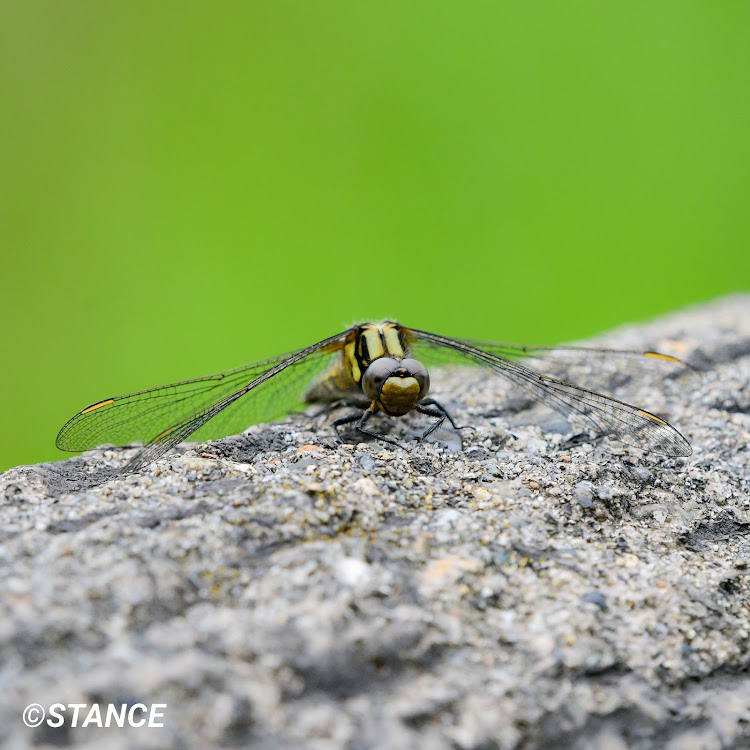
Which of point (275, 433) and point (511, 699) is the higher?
point (275, 433)

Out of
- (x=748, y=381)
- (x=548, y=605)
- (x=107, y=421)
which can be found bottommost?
(x=548, y=605)

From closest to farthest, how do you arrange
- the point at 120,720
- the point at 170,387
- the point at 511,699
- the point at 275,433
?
the point at 120,720
the point at 511,699
the point at 275,433
the point at 170,387

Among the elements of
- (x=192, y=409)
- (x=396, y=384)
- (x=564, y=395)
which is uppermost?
(x=192, y=409)

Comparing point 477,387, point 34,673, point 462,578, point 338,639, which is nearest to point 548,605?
point 462,578

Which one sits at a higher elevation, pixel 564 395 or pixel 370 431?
pixel 370 431

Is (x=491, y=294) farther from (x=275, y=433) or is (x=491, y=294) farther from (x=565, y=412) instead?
(x=275, y=433)

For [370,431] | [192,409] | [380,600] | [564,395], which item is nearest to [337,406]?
[370,431]

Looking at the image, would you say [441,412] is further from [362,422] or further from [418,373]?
[362,422]
